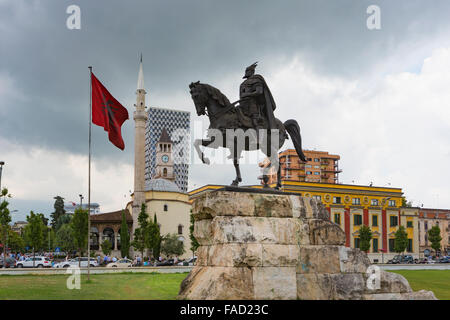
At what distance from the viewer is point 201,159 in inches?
463

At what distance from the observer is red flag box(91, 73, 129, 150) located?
15.3 meters

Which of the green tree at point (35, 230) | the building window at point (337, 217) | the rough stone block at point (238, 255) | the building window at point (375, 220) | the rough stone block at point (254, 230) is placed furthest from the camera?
the building window at point (375, 220)

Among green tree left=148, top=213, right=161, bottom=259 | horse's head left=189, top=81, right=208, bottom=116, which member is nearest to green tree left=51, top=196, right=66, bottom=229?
green tree left=148, top=213, right=161, bottom=259

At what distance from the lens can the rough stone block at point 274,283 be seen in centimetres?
934

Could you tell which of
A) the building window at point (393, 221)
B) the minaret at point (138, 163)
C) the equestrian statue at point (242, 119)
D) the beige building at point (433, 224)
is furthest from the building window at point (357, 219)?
the equestrian statue at point (242, 119)

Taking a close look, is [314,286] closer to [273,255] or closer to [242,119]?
[273,255]

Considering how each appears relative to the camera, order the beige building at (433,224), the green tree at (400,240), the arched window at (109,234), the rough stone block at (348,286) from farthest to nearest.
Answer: the beige building at (433,224) → the arched window at (109,234) → the green tree at (400,240) → the rough stone block at (348,286)

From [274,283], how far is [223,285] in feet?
4.23

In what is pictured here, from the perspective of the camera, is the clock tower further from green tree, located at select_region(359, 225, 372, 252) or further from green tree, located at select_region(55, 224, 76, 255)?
green tree, located at select_region(359, 225, 372, 252)

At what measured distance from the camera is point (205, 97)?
11.4 m

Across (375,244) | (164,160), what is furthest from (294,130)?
(164,160)

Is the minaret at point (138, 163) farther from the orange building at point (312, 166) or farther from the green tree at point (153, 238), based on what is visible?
the orange building at point (312, 166)
